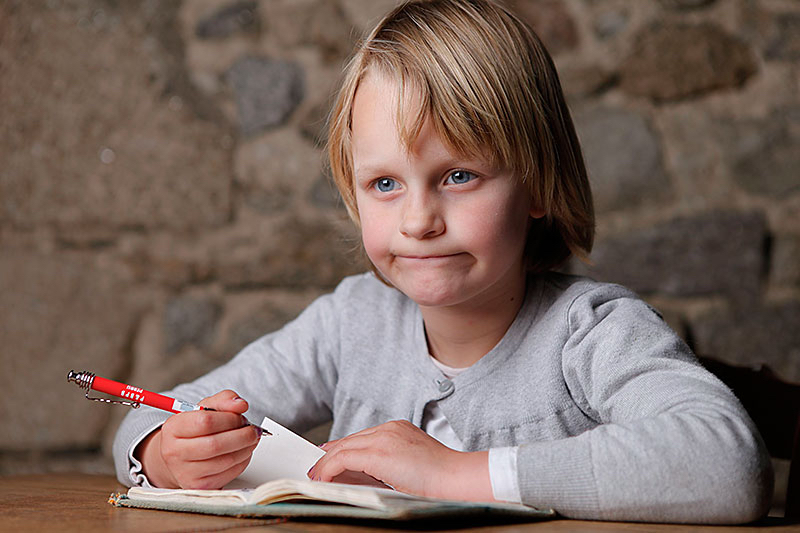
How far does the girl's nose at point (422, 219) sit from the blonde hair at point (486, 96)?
68mm

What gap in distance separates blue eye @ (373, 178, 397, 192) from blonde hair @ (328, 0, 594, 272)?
0.06 metres

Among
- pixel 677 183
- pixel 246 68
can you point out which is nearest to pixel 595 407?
pixel 677 183

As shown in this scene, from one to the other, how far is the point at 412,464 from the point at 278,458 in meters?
0.22

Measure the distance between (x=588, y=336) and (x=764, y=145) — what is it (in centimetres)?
93

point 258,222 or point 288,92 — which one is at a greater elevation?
point 288,92

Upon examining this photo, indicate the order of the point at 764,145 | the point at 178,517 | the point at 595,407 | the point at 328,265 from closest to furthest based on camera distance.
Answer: the point at 178,517 < the point at 595,407 < the point at 764,145 < the point at 328,265

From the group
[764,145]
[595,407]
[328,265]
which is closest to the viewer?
[595,407]

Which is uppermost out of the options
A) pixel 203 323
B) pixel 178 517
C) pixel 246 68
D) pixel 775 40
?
pixel 246 68

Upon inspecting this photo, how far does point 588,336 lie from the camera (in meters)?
0.97

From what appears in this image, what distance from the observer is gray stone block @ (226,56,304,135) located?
71.6 inches

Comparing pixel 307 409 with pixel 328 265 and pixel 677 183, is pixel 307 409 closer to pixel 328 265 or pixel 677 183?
pixel 328 265

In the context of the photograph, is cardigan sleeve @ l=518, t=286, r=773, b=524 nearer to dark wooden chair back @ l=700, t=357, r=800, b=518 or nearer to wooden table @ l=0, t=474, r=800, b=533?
wooden table @ l=0, t=474, r=800, b=533

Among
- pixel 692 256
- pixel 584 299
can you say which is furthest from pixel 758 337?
pixel 584 299

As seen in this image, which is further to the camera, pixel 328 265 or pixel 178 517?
pixel 328 265
